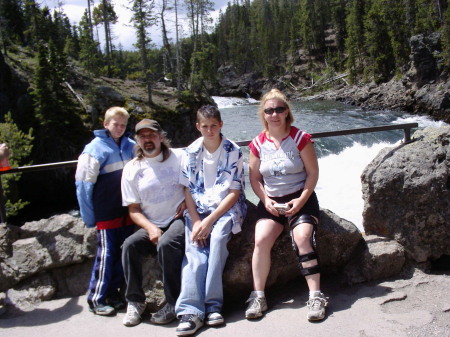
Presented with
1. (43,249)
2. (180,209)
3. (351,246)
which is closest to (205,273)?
(180,209)

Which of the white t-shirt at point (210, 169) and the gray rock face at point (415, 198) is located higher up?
the white t-shirt at point (210, 169)

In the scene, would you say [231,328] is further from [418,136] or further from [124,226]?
[418,136]

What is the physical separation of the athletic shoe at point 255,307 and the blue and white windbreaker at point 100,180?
155cm

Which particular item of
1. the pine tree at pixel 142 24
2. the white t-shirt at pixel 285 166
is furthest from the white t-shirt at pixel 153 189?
the pine tree at pixel 142 24

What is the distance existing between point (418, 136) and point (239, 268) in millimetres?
2482

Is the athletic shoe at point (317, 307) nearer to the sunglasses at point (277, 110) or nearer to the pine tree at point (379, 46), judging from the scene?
the sunglasses at point (277, 110)

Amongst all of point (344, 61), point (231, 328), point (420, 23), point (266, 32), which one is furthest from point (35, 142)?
point (266, 32)

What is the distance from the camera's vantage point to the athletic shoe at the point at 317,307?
314 cm

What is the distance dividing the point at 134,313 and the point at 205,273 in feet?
2.33

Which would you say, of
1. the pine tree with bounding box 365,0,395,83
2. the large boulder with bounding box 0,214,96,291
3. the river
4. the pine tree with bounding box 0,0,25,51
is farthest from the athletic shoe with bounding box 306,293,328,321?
the pine tree with bounding box 365,0,395,83

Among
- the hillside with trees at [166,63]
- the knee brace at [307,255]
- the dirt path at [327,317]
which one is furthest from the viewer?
the hillside with trees at [166,63]

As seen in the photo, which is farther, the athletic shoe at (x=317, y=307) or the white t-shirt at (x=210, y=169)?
the white t-shirt at (x=210, y=169)

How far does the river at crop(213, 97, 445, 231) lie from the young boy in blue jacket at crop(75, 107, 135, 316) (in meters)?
7.58

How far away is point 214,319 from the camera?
3.24 metres
